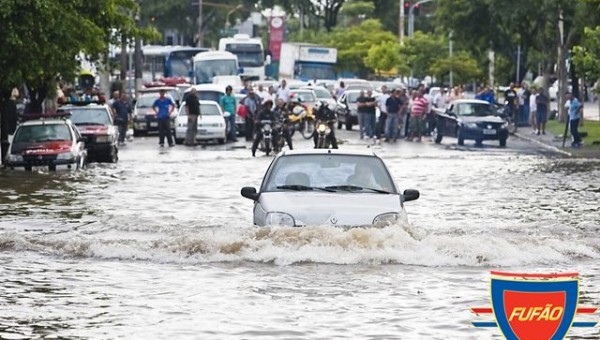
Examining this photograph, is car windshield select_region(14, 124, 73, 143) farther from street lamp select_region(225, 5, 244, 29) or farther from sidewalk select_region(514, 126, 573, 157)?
street lamp select_region(225, 5, 244, 29)

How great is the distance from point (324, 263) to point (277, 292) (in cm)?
217

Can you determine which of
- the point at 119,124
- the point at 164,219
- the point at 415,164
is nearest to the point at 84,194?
the point at 164,219

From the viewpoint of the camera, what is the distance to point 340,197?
58.4 feet

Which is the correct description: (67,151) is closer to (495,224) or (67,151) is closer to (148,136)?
(495,224)

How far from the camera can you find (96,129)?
40.7 metres

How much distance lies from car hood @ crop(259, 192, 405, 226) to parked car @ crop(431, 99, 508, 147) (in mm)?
31862

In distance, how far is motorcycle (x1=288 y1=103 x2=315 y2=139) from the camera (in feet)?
170

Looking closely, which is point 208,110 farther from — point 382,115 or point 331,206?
point 331,206

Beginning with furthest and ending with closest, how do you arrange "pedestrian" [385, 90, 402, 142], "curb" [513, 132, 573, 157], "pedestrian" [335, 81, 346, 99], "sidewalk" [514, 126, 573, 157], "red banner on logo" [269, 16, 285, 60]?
1. "red banner on logo" [269, 16, 285, 60]
2. "pedestrian" [335, 81, 346, 99]
3. "pedestrian" [385, 90, 402, 142]
4. "sidewalk" [514, 126, 573, 157]
5. "curb" [513, 132, 573, 157]

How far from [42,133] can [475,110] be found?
18.5 meters

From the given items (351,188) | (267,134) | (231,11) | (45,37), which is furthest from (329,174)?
(231,11)

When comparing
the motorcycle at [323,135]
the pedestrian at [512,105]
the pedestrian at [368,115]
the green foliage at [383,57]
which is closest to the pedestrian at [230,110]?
the pedestrian at [368,115]

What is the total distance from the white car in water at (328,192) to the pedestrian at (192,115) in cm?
2964

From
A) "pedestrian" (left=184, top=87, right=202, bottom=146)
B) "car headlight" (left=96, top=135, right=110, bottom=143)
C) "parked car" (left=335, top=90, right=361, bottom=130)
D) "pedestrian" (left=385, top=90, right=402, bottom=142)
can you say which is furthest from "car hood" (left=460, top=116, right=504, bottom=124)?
"car headlight" (left=96, top=135, right=110, bottom=143)
